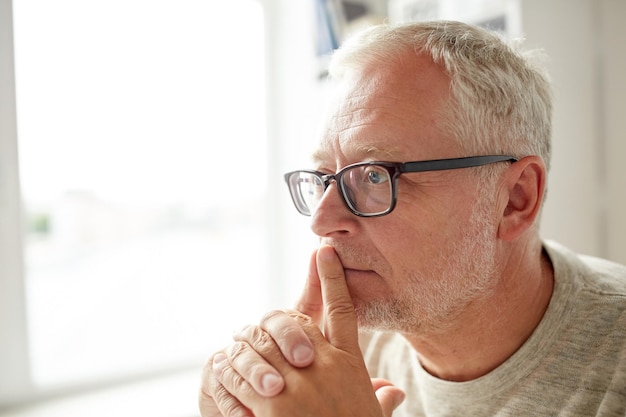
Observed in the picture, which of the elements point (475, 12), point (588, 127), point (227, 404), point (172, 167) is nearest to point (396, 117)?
point (227, 404)

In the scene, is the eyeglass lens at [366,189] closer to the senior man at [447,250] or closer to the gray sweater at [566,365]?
the senior man at [447,250]

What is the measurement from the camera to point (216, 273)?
8.20 feet

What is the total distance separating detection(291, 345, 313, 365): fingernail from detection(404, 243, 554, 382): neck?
1.17 feet

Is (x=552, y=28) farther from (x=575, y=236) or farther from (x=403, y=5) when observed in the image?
(x=575, y=236)

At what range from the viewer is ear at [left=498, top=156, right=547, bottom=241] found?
123cm

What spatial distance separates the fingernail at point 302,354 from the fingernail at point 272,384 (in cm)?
5

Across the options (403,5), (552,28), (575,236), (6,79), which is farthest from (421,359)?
(6,79)

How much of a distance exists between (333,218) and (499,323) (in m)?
0.49

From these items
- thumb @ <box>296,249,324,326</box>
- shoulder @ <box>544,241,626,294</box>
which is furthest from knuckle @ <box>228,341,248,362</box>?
shoulder @ <box>544,241,626,294</box>

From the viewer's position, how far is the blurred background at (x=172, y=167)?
1.87m

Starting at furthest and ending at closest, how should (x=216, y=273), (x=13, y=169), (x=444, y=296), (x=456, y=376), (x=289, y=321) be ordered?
(x=216, y=273), (x=13, y=169), (x=456, y=376), (x=444, y=296), (x=289, y=321)

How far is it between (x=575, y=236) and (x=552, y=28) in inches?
28.9

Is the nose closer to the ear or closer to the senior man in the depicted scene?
the senior man

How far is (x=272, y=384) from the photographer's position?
0.98m
